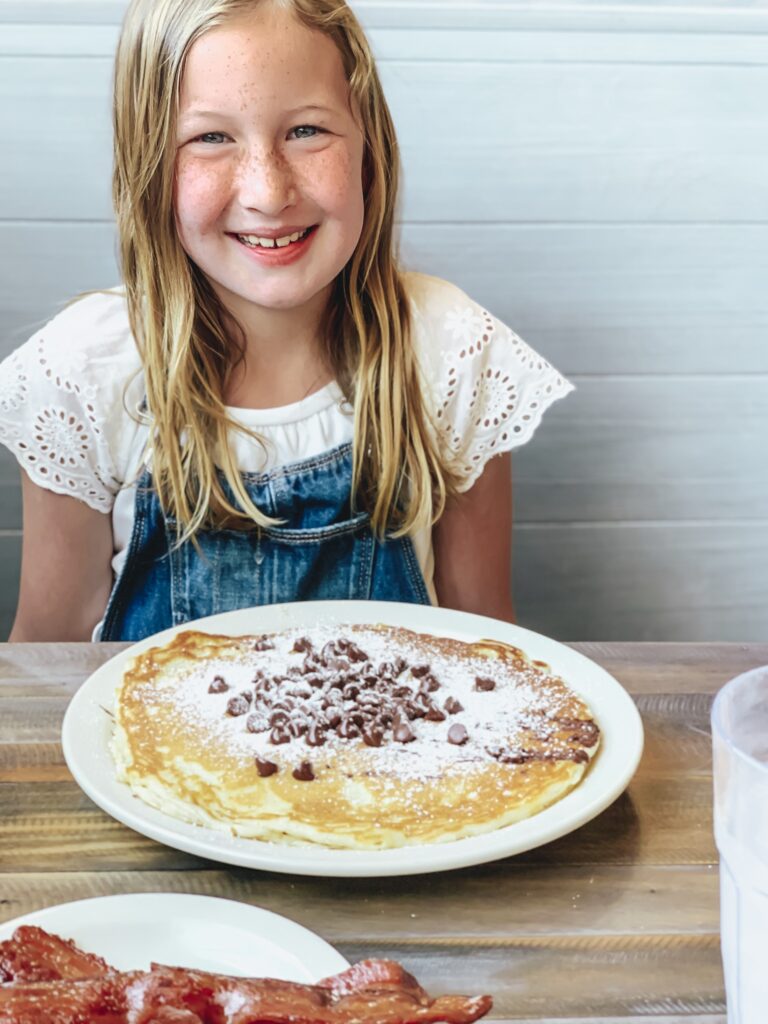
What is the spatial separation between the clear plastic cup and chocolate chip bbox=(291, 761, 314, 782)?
0.37m

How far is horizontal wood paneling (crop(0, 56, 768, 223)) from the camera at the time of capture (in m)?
2.04

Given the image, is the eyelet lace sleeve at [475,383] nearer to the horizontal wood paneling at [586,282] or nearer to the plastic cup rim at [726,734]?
the horizontal wood paneling at [586,282]

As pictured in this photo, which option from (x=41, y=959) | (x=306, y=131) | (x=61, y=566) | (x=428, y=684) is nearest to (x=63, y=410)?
(x=61, y=566)

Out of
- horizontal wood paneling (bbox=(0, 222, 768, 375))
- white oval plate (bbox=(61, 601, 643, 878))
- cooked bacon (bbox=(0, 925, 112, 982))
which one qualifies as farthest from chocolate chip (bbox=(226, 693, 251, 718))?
horizontal wood paneling (bbox=(0, 222, 768, 375))

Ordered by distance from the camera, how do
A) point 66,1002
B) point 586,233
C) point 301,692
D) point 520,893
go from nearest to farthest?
point 66,1002
point 520,893
point 301,692
point 586,233

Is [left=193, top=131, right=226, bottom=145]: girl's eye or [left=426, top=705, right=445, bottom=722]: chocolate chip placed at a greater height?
[left=193, top=131, right=226, bottom=145]: girl's eye

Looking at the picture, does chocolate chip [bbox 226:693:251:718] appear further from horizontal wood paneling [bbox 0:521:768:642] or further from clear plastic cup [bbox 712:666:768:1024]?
horizontal wood paneling [bbox 0:521:768:642]

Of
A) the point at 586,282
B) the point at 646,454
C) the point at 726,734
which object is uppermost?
the point at 726,734

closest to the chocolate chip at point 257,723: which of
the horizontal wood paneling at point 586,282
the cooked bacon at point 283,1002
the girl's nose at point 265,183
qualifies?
the cooked bacon at point 283,1002

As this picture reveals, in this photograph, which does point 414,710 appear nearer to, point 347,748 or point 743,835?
point 347,748

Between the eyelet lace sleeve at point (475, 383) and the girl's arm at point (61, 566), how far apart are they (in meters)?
0.52

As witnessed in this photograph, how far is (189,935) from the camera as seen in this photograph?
74cm

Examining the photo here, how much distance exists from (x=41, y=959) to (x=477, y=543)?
119 centimetres

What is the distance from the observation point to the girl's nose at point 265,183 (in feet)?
4.56
